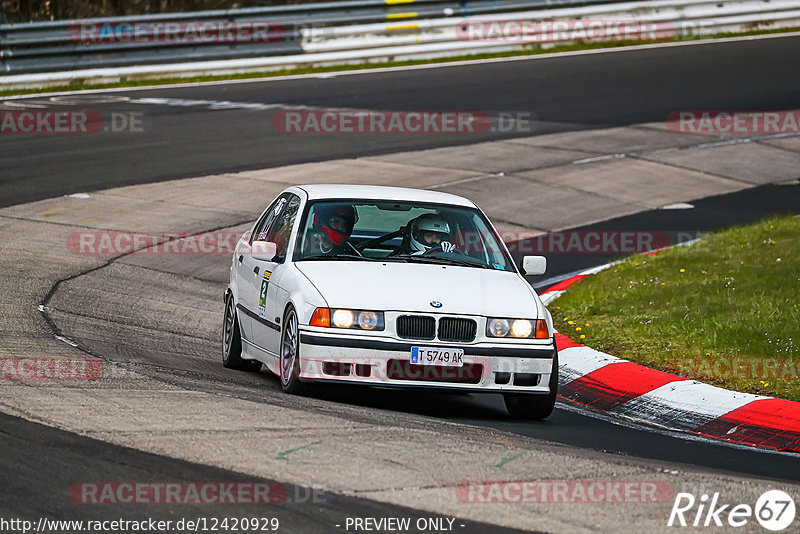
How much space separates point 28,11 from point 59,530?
23764mm

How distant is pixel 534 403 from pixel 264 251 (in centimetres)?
214

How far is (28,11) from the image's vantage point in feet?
88.1

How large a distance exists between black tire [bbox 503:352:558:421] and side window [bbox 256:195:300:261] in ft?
6.25

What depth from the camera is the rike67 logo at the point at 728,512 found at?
540 centimetres

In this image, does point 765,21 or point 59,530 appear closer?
point 59,530

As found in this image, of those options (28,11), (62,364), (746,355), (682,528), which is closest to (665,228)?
(746,355)

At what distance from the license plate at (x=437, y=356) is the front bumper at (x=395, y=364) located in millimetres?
26

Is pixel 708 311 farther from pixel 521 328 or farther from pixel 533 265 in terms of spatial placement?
pixel 521 328

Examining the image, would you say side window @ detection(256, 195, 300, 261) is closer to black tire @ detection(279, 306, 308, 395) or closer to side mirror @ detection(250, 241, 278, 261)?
side mirror @ detection(250, 241, 278, 261)

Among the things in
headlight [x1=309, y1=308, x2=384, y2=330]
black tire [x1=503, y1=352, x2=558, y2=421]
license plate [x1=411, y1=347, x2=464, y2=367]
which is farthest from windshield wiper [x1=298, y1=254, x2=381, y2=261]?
black tire [x1=503, y1=352, x2=558, y2=421]

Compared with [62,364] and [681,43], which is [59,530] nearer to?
[62,364]

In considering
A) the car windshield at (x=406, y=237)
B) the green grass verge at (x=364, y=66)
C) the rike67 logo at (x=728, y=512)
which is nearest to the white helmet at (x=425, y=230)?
the car windshield at (x=406, y=237)

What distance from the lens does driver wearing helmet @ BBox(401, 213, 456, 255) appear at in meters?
8.98

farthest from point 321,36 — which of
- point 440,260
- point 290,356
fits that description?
point 290,356
